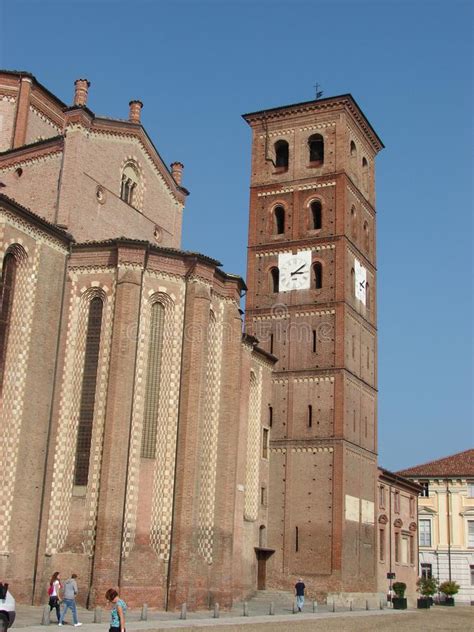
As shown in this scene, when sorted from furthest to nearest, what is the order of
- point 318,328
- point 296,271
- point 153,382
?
point 296,271
point 318,328
point 153,382

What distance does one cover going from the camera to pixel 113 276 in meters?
26.7

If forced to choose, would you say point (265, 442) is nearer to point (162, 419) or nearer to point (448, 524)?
point (162, 419)

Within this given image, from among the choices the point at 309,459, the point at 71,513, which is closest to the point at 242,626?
the point at 71,513

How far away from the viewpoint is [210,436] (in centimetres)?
2758

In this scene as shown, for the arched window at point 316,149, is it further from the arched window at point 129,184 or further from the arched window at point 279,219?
the arched window at point 129,184

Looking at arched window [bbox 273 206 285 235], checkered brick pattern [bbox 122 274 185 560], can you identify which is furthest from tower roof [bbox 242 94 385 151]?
checkered brick pattern [bbox 122 274 185 560]

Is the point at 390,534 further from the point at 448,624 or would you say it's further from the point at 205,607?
the point at 205,607

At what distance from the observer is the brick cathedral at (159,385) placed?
24.5 m

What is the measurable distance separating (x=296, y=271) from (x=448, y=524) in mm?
27938

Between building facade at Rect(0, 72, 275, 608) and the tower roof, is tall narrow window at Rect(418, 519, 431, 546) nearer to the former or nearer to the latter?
the tower roof

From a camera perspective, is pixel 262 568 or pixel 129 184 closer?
pixel 129 184

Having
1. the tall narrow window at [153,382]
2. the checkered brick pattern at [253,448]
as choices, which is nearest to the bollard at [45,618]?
the tall narrow window at [153,382]

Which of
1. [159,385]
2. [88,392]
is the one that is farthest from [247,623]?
[88,392]

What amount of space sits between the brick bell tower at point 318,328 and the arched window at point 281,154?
51 millimetres
